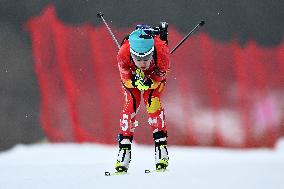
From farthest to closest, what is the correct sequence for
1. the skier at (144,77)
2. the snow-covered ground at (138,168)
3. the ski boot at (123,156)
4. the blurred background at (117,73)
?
the blurred background at (117,73)
the ski boot at (123,156)
the skier at (144,77)
the snow-covered ground at (138,168)

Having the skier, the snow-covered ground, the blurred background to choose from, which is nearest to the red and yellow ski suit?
the skier

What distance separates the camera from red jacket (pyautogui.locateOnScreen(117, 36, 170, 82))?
12.1 feet

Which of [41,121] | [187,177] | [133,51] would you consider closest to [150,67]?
[133,51]

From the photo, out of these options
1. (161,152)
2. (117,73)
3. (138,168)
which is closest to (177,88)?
(117,73)

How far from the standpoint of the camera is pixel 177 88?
5152 mm

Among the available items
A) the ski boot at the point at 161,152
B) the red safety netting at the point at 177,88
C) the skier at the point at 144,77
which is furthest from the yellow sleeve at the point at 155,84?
the red safety netting at the point at 177,88

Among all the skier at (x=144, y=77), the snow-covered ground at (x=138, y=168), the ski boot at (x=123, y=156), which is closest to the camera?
the snow-covered ground at (x=138, y=168)

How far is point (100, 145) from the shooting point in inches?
200

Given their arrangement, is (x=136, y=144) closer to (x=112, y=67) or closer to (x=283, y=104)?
(x=112, y=67)

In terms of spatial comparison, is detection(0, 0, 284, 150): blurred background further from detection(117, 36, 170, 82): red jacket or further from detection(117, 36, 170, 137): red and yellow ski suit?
detection(117, 36, 170, 82): red jacket

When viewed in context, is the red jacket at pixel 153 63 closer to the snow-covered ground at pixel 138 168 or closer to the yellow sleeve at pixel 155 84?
the yellow sleeve at pixel 155 84

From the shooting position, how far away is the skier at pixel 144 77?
11.9 ft

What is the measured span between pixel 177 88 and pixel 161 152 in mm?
1418

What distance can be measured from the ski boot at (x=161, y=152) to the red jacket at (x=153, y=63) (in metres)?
0.46
